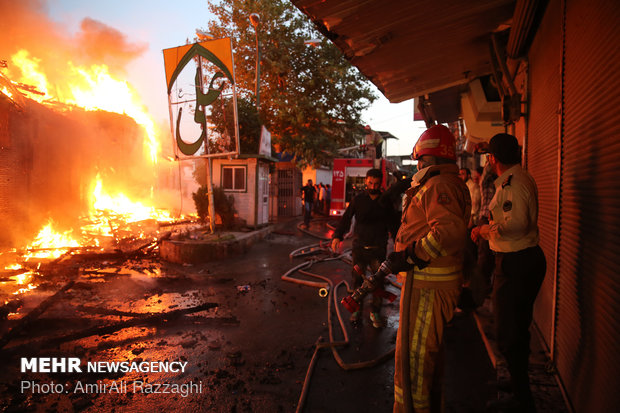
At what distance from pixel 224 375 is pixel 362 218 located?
2738mm

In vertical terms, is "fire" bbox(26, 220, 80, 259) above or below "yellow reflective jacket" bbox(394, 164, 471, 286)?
below

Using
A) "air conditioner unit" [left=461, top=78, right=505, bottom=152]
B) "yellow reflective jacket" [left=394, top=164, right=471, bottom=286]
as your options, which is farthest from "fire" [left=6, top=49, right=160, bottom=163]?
"yellow reflective jacket" [left=394, top=164, right=471, bottom=286]

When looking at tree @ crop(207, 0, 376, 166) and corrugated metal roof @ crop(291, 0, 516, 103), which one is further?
tree @ crop(207, 0, 376, 166)

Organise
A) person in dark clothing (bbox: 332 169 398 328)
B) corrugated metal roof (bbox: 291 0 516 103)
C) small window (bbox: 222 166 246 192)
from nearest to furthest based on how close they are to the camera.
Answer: corrugated metal roof (bbox: 291 0 516 103)
person in dark clothing (bbox: 332 169 398 328)
small window (bbox: 222 166 246 192)

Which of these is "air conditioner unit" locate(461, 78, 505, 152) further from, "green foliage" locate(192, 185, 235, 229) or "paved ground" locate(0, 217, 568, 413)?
"green foliage" locate(192, 185, 235, 229)

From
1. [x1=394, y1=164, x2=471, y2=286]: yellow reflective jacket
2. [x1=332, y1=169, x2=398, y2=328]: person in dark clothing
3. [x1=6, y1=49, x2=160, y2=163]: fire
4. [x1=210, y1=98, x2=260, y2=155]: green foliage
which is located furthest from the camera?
[x1=210, y1=98, x2=260, y2=155]: green foliage

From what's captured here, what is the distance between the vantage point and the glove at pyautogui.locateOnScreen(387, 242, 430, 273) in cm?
228

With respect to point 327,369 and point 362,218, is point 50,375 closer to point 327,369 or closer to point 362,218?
point 327,369

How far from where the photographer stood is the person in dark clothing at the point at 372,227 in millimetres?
4723

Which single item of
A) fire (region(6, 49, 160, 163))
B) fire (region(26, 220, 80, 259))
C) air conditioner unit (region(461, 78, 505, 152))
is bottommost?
fire (region(26, 220, 80, 259))

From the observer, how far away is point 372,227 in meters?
4.78

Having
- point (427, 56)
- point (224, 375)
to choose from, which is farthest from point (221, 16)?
point (224, 375)

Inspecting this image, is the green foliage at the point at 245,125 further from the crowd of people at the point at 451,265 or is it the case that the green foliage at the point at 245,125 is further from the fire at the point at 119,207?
the crowd of people at the point at 451,265

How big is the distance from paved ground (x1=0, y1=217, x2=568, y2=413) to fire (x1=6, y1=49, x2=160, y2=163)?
428 inches
